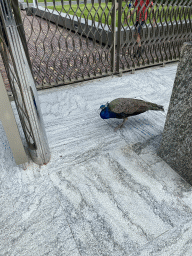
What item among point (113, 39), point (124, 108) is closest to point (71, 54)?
point (113, 39)

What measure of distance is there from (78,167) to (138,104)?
1.24 metres

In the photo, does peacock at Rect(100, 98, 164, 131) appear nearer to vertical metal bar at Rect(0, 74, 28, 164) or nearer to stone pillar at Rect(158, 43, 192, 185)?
stone pillar at Rect(158, 43, 192, 185)

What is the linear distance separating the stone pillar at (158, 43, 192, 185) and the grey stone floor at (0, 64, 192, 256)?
0.15m

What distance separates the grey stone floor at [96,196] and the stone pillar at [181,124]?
0.49 ft

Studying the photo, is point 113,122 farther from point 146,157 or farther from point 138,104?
point 146,157

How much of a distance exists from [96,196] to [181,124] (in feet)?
3.97

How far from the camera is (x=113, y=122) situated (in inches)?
132

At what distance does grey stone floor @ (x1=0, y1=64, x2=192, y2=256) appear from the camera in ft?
5.84

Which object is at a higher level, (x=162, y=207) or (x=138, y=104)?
(x=138, y=104)

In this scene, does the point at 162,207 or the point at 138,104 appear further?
the point at 138,104

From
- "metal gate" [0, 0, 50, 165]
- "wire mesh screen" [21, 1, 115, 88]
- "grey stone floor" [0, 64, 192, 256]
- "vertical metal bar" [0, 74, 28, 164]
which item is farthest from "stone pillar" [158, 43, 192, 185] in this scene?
"wire mesh screen" [21, 1, 115, 88]

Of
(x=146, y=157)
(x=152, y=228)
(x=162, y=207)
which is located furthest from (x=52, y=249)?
(x=146, y=157)

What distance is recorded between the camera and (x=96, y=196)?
2158 millimetres

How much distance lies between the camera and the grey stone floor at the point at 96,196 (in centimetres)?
178
